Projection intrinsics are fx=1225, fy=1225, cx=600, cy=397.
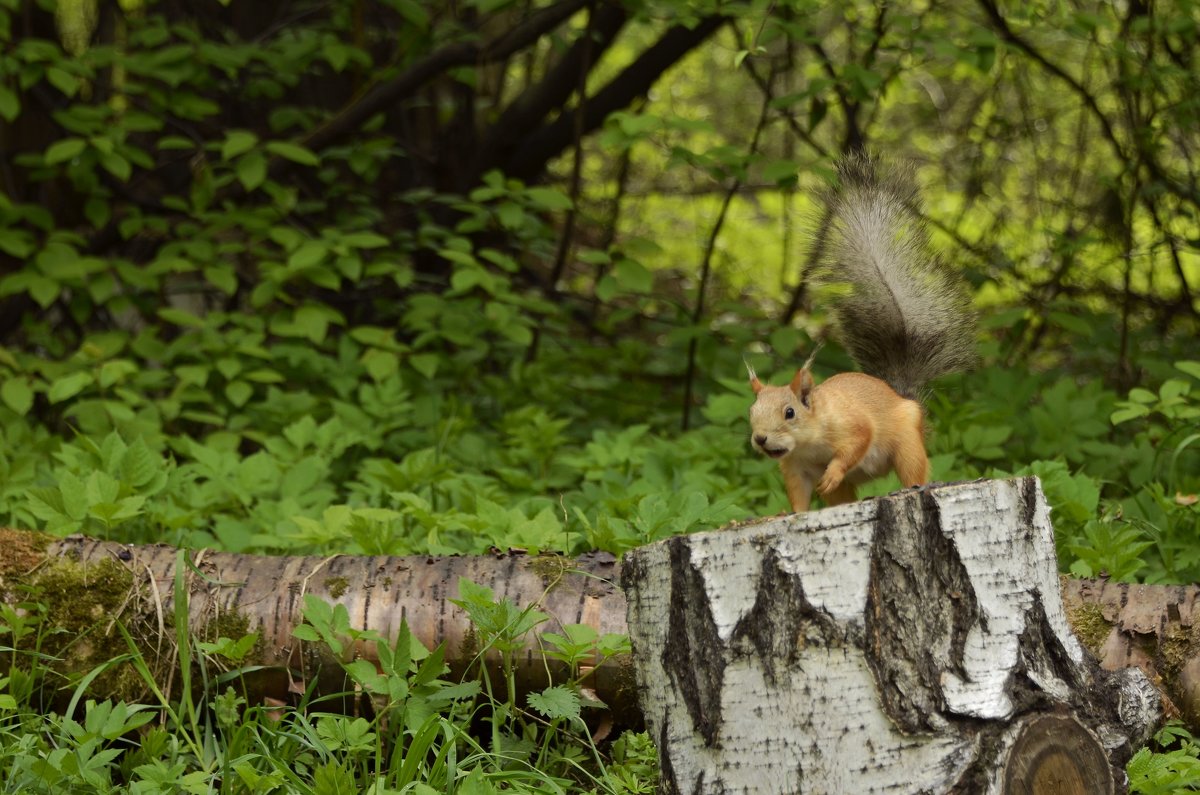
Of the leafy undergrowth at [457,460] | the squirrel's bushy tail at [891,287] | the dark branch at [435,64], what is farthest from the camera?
the dark branch at [435,64]

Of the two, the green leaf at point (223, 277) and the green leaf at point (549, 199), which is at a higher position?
the green leaf at point (549, 199)

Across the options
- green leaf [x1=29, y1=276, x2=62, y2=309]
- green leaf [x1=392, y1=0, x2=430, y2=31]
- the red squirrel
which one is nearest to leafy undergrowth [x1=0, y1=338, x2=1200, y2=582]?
green leaf [x1=29, y1=276, x2=62, y2=309]

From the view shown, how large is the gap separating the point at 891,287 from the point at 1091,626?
0.80 m

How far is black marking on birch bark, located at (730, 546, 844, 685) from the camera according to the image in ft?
6.25

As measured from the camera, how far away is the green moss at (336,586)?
2.63 metres

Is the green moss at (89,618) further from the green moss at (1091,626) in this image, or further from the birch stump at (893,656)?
the green moss at (1091,626)

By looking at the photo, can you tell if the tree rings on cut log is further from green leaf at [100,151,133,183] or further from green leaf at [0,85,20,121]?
green leaf at [0,85,20,121]

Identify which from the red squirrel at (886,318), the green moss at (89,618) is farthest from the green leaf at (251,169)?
the red squirrel at (886,318)

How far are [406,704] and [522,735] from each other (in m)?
0.31

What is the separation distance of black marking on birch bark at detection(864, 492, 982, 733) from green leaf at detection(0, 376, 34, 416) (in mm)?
3023

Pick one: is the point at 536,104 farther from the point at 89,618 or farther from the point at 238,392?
the point at 89,618

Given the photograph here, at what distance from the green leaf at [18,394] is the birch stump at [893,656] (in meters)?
2.74

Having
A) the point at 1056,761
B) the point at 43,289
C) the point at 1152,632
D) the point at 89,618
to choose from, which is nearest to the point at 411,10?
the point at 43,289

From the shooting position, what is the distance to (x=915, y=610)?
1915mm
